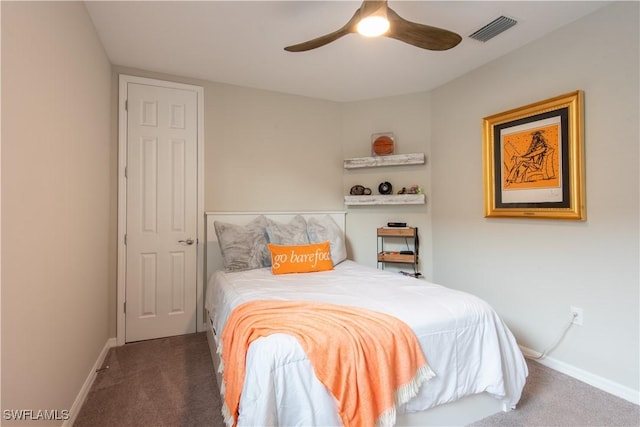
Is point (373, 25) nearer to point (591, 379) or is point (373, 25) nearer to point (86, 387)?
point (591, 379)

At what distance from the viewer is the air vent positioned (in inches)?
84.4

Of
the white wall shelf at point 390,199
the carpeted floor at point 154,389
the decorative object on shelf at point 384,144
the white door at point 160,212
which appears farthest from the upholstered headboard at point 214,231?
the decorative object on shelf at point 384,144

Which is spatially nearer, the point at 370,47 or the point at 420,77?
the point at 370,47

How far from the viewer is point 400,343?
1345 mm

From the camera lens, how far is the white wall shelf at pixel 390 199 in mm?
3318

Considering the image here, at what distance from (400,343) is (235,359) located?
0.72 meters

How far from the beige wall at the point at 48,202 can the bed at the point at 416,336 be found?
0.79 m

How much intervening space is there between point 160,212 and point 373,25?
2399mm

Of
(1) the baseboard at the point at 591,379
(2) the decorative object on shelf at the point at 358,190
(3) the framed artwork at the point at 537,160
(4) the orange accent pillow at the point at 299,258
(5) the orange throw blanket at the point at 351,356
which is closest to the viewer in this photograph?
(5) the orange throw blanket at the point at 351,356

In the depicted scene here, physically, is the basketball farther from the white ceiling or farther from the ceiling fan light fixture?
the ceiling fan light fixture

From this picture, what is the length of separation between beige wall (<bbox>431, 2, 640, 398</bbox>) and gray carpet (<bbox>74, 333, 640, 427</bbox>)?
0.83 feet

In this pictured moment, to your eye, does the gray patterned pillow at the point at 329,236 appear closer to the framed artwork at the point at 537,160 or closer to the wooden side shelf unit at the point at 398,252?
the wooden side shelf unit at the point at 398,252

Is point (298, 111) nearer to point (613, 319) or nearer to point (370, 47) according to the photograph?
point (370, 47)

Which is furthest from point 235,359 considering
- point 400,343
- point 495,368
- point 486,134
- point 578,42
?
point 578,42
